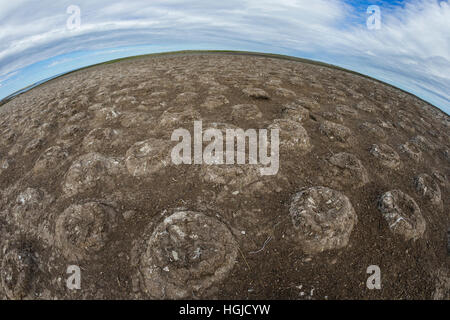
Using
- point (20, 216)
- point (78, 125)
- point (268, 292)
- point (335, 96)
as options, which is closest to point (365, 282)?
point (268, 292)

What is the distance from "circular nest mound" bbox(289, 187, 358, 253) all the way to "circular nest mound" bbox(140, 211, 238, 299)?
202cm

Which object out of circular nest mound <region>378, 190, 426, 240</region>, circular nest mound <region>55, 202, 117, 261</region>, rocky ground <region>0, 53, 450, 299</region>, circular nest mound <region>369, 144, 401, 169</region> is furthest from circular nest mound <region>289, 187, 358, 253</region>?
circular nest mound <region>55, 202, 117, 261</region>

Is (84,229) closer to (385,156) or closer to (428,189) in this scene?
(385,156)

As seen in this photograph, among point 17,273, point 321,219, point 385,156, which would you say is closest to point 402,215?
point 321,219

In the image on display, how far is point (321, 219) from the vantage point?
5.58 metres

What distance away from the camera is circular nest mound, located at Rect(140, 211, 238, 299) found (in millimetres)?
4570

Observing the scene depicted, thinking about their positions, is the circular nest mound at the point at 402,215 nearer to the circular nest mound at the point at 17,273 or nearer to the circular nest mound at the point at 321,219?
the circular nest mound at the point at 321,219

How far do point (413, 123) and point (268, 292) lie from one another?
19.5 meters

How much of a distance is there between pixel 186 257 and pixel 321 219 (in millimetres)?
4012

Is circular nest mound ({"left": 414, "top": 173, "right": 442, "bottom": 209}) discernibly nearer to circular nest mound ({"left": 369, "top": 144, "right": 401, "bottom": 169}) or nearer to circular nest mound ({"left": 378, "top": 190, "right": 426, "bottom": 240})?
circular nest mound ({"left": 369, "top": 144, "right": 401, "bottom": 169})

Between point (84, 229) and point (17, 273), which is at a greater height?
point (84, 229)

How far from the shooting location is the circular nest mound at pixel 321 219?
5293mm


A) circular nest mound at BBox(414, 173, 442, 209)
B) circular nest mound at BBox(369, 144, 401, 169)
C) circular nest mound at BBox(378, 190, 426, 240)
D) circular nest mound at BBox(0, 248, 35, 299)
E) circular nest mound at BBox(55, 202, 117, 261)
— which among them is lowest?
circular nest mound at BBox(414, 173, 442, 209)

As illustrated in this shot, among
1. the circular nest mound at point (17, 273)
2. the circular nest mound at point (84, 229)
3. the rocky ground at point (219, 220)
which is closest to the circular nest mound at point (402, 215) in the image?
the rocky ground at point (219, 220)
